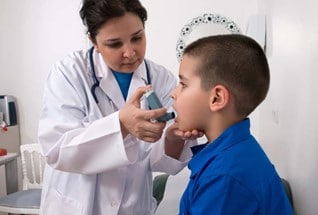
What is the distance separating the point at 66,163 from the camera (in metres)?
0.93

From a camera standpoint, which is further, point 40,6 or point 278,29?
point 40,6

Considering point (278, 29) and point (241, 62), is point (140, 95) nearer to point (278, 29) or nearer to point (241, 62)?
point (241, 62)

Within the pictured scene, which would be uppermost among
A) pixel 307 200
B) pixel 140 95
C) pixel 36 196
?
pixel 140 95

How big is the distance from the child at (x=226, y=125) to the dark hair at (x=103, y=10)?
0.76 ft

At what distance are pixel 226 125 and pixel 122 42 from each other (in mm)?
390

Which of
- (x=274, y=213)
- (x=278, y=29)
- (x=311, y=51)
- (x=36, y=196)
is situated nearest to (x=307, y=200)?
(x=311, y=51)

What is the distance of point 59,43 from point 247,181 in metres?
2.56

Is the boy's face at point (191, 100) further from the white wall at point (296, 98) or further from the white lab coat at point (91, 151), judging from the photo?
the white wall at point (296, 98)

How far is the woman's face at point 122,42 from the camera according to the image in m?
1.00

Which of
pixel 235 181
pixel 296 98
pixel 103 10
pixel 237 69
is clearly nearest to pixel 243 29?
Result: pixel 296 98

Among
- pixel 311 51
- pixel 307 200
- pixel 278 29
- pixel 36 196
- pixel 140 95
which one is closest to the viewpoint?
pixel 140 95

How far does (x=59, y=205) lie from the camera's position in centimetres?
103

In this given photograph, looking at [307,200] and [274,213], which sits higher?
[274,213]

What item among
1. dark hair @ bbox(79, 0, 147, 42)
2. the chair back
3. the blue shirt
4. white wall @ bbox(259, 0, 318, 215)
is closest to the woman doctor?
dark hair @ bbox(79, 0, 147, 42)
